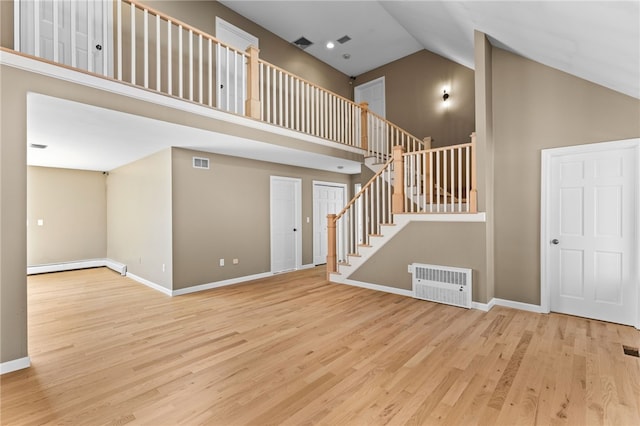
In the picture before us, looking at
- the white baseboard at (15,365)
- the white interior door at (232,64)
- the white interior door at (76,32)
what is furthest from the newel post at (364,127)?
the white baseboard at (15,365)

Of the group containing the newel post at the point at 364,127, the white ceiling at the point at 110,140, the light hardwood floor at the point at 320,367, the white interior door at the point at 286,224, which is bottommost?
the light hardwood floor at the point at 320,367

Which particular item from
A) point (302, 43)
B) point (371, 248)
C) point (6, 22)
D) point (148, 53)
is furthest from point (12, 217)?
point (302, 43)

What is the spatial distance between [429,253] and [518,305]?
51.3 inches

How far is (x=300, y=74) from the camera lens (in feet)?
23.4

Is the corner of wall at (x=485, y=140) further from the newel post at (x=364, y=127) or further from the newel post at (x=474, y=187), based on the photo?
the newel post at (x=364, y=127)

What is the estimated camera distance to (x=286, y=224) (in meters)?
6.66

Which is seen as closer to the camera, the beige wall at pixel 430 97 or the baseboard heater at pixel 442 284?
the baseboard heater at pixel 442 284

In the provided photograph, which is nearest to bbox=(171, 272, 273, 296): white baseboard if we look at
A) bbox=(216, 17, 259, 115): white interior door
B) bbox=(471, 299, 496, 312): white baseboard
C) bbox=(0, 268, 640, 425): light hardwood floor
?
bbox=(0, 268, 640, 425): light hardwood floor

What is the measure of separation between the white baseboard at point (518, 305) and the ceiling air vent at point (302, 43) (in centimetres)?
632

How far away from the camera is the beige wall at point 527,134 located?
3568 millimetres

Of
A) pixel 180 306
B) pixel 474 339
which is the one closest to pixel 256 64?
pixel 180 306

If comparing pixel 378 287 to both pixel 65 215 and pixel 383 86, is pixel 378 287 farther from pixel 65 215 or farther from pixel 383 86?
pixel 65 215

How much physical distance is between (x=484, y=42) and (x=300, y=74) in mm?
4257

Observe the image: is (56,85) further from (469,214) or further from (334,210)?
(334,210)
